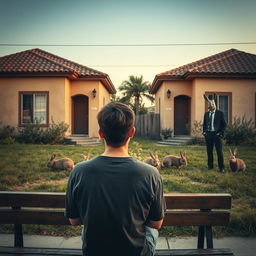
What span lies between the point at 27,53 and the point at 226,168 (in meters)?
17.0

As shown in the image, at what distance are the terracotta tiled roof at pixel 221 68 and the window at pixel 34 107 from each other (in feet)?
24.7

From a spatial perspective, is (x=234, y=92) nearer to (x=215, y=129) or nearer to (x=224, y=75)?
(x=224, y=75)

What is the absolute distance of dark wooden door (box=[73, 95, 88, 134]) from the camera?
1897 centimetres

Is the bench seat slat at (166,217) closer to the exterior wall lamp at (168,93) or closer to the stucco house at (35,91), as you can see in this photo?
the stucco house at (35,91)

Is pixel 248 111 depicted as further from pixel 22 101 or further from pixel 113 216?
pixel 113 216

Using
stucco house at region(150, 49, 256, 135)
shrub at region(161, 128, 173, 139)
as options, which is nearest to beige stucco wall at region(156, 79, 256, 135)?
stucco house at region(150, 49, 256, 135)

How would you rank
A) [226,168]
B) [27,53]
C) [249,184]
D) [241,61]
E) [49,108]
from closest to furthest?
[249,184]
[226,168]
[49,108]
[241,61]
[27,53]

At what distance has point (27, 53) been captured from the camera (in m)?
19.9

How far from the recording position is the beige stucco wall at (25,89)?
16.9 m

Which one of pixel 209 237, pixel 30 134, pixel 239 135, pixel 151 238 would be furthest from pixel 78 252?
pixel 239 135

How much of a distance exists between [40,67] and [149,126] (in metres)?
9.27

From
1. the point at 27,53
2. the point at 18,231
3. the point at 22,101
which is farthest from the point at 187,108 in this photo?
the point at 18,231

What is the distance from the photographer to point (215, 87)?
16.9m

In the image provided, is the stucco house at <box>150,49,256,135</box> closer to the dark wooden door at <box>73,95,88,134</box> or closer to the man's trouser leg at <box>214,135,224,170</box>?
the dark wooden door at <box>73,95,88,134</box>
